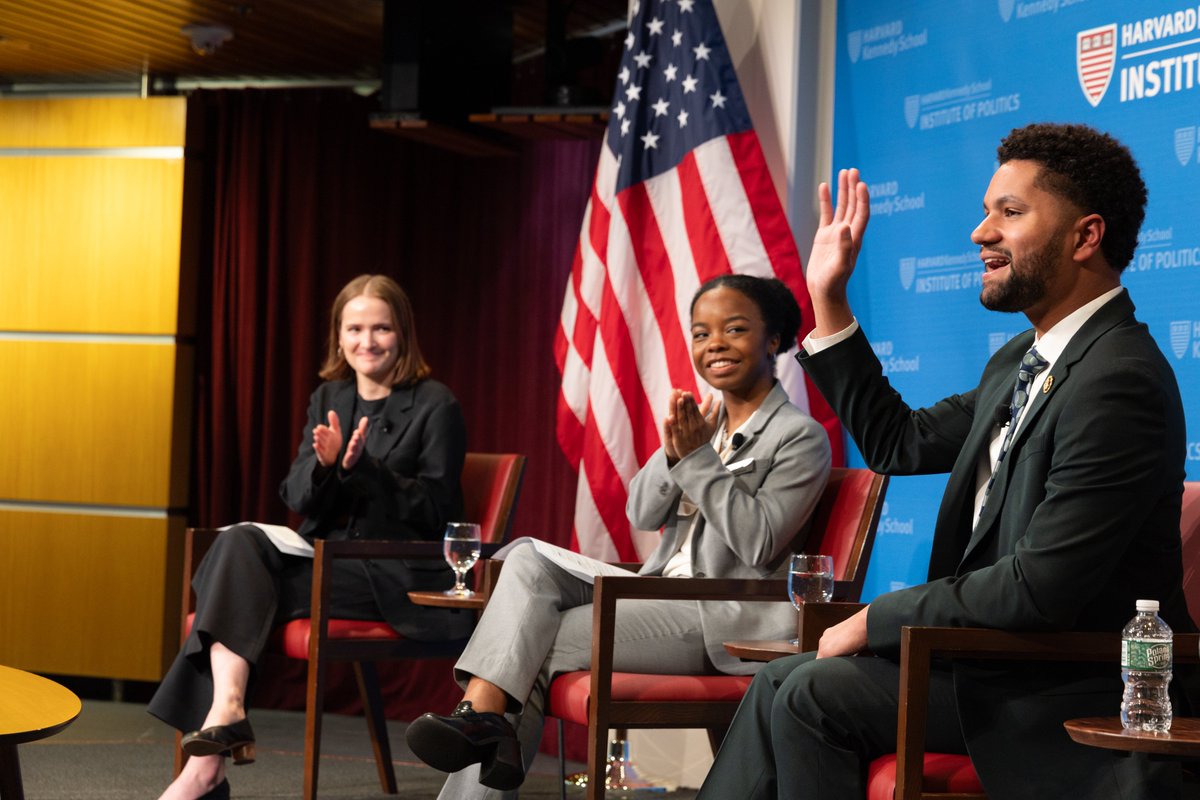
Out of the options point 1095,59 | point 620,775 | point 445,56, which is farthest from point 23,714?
point 445,56

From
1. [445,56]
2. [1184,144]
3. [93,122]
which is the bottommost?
[1184,144]

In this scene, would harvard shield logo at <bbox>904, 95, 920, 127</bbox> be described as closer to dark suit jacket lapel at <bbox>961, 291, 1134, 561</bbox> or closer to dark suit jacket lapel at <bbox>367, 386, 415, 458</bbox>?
dark suit jacket lapel at <bbox>367, 386, 415, 458</bbox>

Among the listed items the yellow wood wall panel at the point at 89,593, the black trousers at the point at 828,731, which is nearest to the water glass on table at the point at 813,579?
the black trousers at the point at 828,731

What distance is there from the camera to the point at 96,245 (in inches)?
246

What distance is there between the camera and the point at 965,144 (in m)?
3.96

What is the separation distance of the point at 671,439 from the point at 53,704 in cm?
134

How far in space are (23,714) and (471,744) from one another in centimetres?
79

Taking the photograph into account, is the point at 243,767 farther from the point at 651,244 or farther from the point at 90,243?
the point at 90,243

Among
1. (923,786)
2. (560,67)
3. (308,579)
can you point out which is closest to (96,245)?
(560,67)

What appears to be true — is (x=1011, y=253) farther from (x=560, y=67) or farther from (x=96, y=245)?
(x=96, y=245)

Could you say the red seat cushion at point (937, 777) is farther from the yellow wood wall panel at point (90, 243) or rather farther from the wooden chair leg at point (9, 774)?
the yellow wood wall panel at point (90, 243)

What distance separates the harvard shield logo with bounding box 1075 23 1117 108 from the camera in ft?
11.5

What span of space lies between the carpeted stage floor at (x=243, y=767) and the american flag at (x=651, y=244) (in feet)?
3.09

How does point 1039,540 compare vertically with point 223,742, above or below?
above
